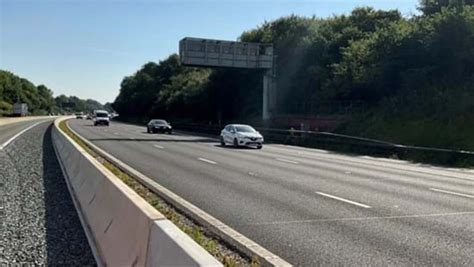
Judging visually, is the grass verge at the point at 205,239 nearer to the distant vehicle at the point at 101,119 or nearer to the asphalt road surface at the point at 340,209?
the asphalt road surface at the point at 340,209

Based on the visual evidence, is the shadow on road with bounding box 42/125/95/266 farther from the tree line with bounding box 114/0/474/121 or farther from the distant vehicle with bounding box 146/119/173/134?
the distant vehicle with bounding box 146/119/173/134

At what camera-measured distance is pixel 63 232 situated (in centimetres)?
870

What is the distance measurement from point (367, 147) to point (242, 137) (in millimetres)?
7323

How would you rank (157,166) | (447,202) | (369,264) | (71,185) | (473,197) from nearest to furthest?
(369,264)
(447,202)
(473,197)
(71,185)
(157,166)

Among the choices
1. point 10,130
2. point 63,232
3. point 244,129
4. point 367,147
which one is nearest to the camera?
point 63,232

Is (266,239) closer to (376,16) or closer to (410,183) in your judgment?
(410,183)

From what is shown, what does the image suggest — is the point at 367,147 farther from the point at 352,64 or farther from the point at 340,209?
the point at 340,209

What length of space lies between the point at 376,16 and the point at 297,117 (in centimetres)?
1707

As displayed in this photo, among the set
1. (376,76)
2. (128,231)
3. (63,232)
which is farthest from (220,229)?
(376,76)

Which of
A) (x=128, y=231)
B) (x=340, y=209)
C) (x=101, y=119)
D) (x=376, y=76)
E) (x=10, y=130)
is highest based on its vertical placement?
(x=376, y=76)

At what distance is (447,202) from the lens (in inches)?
463

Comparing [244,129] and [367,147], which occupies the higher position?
[244,129]

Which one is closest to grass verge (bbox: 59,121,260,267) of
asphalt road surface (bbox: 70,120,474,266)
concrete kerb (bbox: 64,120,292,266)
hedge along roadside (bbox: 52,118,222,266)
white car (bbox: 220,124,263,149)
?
concrete kerb (bbox: 64,120,292,266)

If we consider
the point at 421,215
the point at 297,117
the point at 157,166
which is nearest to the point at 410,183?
the point at 421,215
